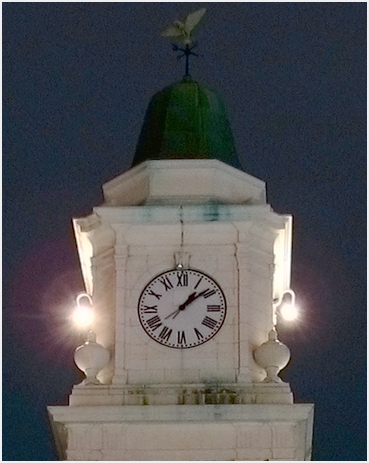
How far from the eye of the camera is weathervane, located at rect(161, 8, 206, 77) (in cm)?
5238

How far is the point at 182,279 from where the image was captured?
1891 inches

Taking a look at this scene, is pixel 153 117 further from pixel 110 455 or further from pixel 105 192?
pixel 110 455

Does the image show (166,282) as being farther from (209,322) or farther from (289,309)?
(289,309)

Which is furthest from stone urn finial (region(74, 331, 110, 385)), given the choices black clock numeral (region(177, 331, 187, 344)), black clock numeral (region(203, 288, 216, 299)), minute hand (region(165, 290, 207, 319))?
black clock numeral (region(203, 288, 216, 299))

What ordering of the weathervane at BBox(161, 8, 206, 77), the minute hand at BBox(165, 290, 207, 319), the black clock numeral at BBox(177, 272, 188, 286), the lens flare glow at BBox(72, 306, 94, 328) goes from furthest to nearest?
1. the weathervane at BBox(161, 8, 206, 77)
2. the lens flare glow at BBox(72, 306, 94, 328)
3. the black clock numeral at BBox(177, 272, 188, 286)
4. the minute hand at BBox(165, 290, 207, 319)

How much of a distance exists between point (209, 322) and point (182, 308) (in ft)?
2.36

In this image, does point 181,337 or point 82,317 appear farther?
point 82,317

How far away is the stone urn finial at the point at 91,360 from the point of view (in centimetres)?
4669

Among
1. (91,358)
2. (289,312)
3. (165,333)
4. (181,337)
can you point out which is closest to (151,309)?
(165,333)

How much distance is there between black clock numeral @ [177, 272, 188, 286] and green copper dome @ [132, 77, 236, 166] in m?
3.56

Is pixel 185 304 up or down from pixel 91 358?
up

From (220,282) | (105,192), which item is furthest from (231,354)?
(105,192)

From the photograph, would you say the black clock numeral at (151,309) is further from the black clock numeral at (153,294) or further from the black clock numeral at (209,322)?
the black clock numeral at (209,322)

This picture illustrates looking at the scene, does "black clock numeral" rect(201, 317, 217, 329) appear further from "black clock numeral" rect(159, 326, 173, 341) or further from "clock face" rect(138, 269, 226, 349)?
"black clock numeral" rect(159, 326, 173, 341)
